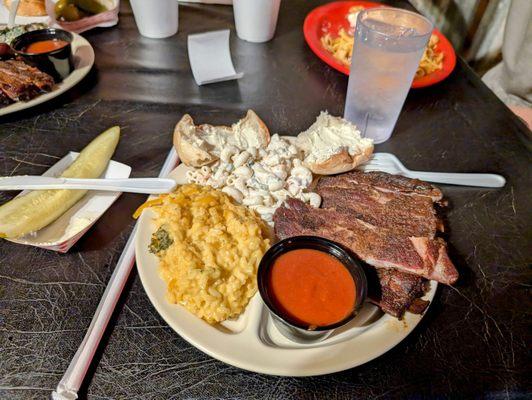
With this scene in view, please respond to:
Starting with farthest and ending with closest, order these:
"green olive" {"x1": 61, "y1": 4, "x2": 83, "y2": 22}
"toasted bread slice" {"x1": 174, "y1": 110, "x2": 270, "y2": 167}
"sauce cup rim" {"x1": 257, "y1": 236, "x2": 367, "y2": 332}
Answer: "green olive" {"x1": 61, "y1": 4, "x2": 83, "y2": 22}
"toasted bread slice" {"x1": 174, "y1": 110, "x2": 270, "y2": 167}
"sauce cup rim" {"x1": 257, "y1": 236, "x2": 367, "y2": 332}

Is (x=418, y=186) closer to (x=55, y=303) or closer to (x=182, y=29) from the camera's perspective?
(x=55, y=303)

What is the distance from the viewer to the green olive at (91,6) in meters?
3.14

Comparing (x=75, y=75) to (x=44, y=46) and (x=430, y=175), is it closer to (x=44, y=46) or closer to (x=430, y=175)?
(x=44, y=46)

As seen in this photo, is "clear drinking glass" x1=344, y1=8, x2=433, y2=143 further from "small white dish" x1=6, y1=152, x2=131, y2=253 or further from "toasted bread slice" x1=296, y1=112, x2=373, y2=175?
"small white dish" x1=6, y1=152, x2=131, y2=253

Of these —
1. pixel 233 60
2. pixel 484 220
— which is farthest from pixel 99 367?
pixel 233 60

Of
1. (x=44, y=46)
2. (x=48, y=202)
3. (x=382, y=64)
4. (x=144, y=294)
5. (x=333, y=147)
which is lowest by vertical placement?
(x=144, y=294)

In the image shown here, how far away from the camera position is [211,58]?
9.53 ft

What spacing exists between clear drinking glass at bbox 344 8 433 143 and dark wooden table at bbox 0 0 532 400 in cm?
22

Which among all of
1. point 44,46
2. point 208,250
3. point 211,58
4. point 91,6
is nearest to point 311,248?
point 208,250

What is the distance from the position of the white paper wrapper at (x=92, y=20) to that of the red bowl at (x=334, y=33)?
1595 millimetres

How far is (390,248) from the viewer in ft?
5.03

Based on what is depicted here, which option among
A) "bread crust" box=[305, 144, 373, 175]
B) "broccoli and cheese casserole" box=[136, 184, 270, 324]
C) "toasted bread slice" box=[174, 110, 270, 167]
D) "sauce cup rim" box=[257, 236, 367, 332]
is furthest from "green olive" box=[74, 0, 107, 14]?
"sauce cup rim" box=[257, 236, 367, 332]

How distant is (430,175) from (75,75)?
7.65ft

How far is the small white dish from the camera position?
5.39 ft
